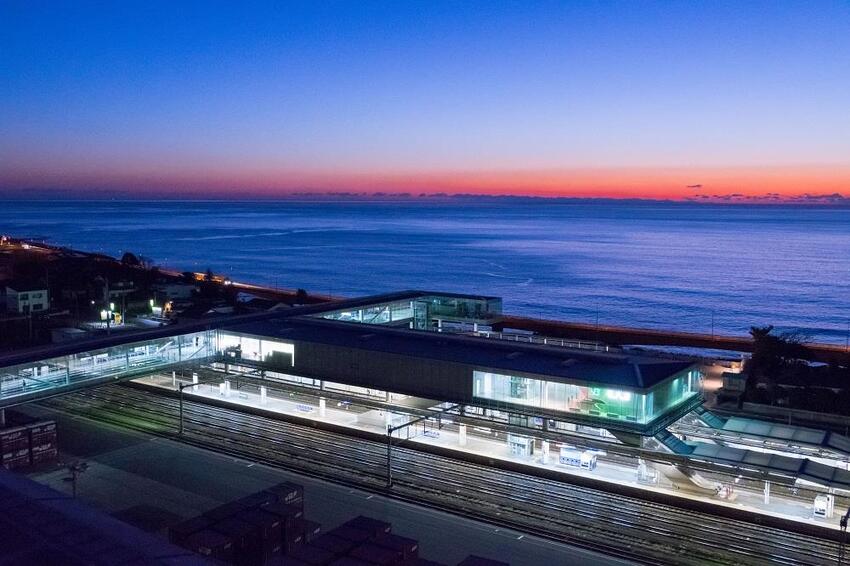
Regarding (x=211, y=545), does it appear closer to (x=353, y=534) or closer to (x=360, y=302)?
(x=353, y=534)

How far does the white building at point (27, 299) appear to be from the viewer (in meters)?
31.2

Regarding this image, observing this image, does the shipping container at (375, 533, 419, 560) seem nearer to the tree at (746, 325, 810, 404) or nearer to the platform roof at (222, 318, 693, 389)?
the platform roof at (222, 318, 693, 389)

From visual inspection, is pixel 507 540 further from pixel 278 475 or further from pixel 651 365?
pixel 651 365

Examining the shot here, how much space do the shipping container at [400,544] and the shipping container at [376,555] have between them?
7cm

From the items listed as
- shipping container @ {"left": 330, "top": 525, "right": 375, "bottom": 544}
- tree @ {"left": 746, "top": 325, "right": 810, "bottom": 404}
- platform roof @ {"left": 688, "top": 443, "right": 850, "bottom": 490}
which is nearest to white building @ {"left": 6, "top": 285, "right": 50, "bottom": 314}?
shipping container @ {"left": 330, "top": 525, "right": 375, "bottom": 544}

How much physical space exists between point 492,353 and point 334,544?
27.4 ft

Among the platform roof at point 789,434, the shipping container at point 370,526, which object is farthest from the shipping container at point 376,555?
the platform roof at point 789,434

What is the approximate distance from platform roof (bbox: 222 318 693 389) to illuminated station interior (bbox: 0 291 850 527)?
5 centimetres

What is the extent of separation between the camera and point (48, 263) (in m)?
46.9

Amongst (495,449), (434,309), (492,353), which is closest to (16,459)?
(495,449)

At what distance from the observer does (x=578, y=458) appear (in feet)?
43.8

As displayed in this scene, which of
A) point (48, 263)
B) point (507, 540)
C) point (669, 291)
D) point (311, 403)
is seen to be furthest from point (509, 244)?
point (507, 540)

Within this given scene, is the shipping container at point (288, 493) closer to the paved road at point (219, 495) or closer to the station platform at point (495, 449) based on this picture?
the paved road at point (219, 495)

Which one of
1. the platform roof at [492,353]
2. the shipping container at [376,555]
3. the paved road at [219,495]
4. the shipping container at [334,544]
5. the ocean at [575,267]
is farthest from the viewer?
the ocean at [575,267]
